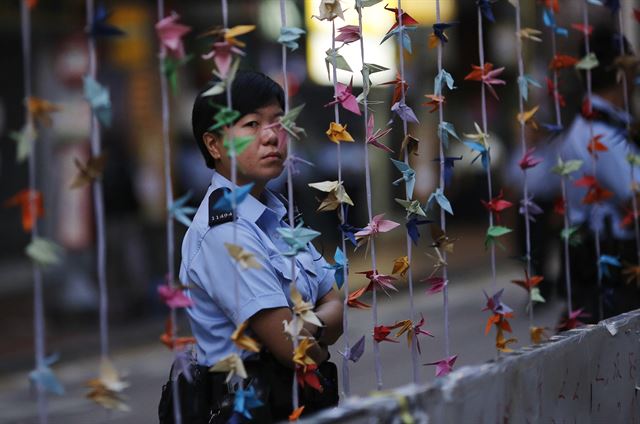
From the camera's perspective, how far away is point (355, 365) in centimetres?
784

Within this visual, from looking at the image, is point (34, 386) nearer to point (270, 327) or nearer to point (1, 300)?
point (270, 327)

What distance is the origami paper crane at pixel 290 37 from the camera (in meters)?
2.47

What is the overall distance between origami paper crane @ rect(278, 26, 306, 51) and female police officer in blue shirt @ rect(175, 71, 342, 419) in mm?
204

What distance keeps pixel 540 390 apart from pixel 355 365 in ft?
16.9

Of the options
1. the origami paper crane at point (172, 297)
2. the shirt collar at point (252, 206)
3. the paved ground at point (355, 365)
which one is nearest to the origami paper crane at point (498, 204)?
the shirt collar at point (252, 206)

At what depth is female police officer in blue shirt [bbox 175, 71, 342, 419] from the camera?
2.48 metres

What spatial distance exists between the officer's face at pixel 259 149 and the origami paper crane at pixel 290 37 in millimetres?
220

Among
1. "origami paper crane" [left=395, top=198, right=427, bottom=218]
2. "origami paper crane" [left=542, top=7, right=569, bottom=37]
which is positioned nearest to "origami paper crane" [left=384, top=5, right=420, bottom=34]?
"origami paper crane" [left=395, top=198, right=427, bottom=218]

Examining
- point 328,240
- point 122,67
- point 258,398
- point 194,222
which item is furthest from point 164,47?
point 328,240

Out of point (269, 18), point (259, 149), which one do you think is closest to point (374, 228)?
point (259, 149)

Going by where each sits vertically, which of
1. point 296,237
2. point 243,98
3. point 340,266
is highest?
point 243,98

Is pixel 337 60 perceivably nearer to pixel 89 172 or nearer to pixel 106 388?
pixel 89 172

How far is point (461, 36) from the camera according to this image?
1741cm

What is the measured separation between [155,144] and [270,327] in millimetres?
9000
